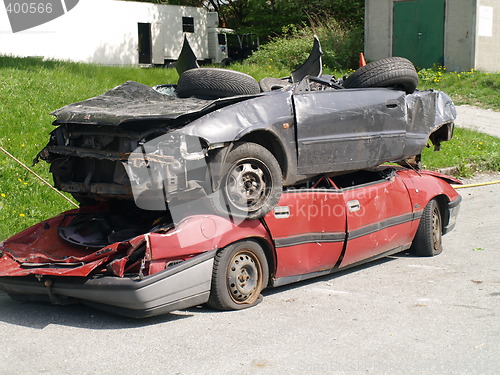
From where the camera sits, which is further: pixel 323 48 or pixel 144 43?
pixel 144 43

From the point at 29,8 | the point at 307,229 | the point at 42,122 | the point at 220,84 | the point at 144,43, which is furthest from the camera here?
the point at 144,43

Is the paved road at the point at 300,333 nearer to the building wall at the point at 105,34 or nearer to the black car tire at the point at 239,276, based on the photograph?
the black car tire at the point at 239,276

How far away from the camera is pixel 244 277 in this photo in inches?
233

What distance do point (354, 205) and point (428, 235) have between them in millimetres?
1510

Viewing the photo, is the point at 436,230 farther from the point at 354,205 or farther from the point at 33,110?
the point at 33,110

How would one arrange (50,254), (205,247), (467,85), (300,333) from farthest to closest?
1. (467,85)
2. (50,254)
3. (205,247)
4. (300,333)

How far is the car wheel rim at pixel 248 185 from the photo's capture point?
5789mm

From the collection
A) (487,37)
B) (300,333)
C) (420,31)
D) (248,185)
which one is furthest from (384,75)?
(420,31)

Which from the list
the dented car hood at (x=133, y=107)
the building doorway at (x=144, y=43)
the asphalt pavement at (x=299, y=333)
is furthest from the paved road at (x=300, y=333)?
the building doorway at (x=144, y=43)

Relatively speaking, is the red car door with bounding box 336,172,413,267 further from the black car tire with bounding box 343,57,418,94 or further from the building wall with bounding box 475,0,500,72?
the building wall with bounding box 475,0,500,72

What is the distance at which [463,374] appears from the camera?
14.5 feet

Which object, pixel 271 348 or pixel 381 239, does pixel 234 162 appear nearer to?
Result: pixel 271 348

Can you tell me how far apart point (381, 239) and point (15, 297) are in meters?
3.69

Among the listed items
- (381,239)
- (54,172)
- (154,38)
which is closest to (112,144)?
(54,172)
